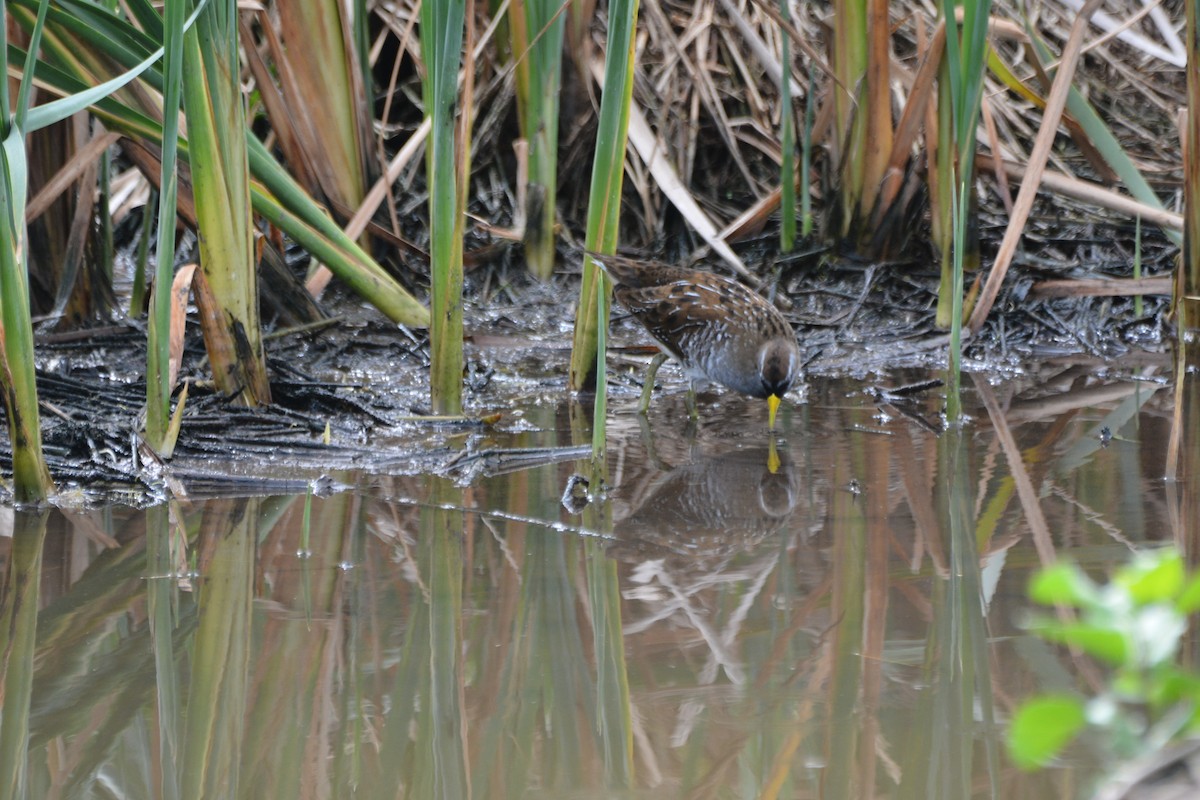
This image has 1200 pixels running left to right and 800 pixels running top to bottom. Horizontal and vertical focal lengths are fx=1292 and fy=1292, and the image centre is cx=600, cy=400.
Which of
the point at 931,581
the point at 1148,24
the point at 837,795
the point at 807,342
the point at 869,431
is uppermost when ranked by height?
the point at 1148,24

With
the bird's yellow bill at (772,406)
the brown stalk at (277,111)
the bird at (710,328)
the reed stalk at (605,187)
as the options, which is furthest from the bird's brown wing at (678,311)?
the brown stalk at (277,111)

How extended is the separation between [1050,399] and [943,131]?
3.26ft

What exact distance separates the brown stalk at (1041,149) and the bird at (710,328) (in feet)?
2.79

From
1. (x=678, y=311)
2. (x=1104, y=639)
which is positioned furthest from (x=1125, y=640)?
(x=678, y=311)

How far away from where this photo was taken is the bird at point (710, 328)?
165 inches

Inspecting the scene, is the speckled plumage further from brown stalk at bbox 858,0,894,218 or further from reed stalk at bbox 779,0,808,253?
brown stalk at bbox 858,0,894,218

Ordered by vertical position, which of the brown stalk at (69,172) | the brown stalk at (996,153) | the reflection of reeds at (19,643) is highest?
the brown stalk at (996,153)

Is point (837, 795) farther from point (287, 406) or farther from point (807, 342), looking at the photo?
point (807, 342)

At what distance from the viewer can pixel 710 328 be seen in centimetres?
445

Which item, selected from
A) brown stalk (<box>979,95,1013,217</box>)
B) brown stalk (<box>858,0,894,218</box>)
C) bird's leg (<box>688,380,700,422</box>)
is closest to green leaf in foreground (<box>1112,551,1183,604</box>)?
bird's leg (<box>688,380,700,422</box>)

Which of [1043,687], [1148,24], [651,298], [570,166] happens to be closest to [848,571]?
[1043,687]

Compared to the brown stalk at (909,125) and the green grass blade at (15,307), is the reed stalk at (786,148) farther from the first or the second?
the green grass blade at (15,307)

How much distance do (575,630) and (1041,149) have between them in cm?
336

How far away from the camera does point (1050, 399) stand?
441 centimetres
